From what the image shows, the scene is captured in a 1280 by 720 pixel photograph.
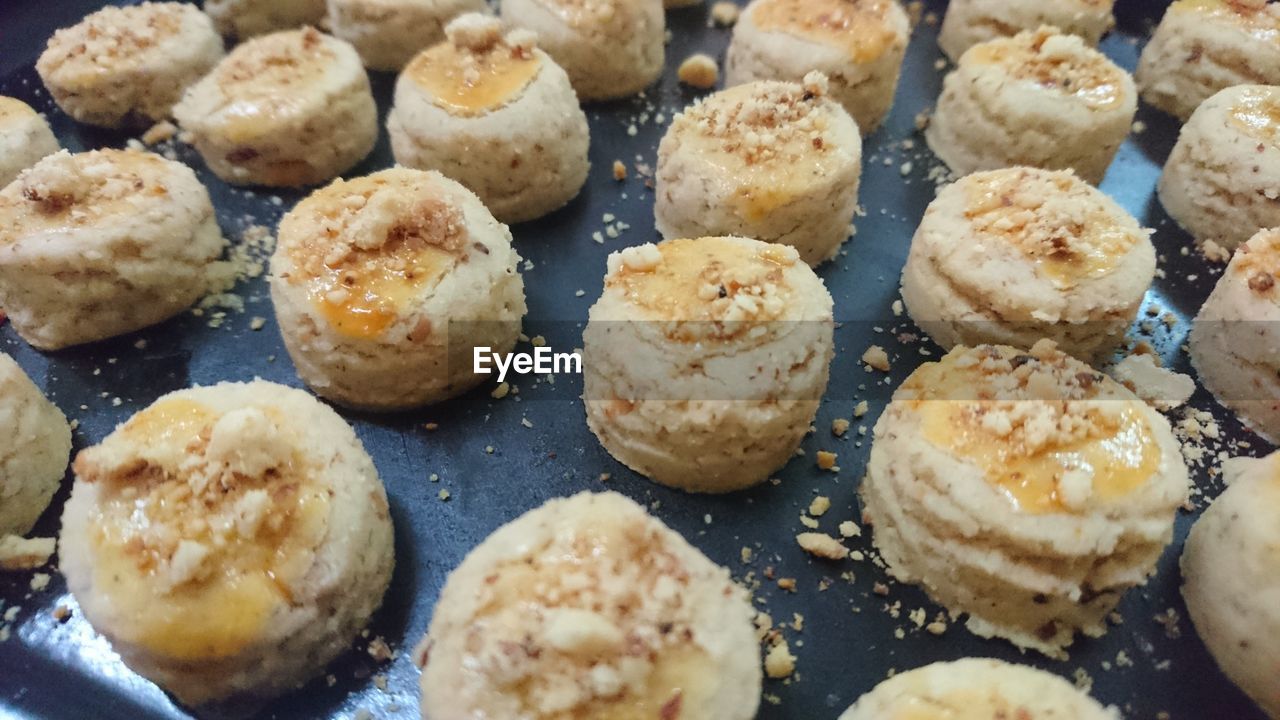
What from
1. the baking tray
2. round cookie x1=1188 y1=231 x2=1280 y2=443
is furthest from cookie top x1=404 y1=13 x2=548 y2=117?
round cookie x1=1188 y1=231 x2=1280 y2=443

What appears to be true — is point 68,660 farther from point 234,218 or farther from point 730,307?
point 730,307

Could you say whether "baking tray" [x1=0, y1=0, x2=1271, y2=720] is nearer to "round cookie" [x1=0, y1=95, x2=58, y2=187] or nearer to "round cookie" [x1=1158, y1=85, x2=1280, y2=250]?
"round cookie" [x1=1158, y1=85, x2=1280, y2=250]

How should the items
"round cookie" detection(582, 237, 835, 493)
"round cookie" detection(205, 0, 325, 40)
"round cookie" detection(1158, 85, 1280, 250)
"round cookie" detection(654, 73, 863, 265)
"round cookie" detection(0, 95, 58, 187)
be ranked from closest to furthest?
1. "round cookie" detection(582, 237, 835, 493)
2. "round cookie" detection(654, 73, 863, 265)
3. "round cookie" detection(1158, 85, 1280, 250)
4. "round cookie" detection(0, 95, 58, 187)
5. "round cookie" detection(205, 0, 325, 40)

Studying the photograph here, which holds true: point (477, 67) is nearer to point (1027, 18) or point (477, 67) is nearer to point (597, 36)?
point (597, 36)

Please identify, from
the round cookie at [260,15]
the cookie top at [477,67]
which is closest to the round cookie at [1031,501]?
the cookie top at [477,67]

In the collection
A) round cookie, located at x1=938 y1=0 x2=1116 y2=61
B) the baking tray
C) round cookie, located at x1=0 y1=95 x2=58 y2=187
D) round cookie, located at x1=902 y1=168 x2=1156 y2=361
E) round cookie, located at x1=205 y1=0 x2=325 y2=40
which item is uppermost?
round cookie, located at x1=938 y1=0 x2=1116 y2=61

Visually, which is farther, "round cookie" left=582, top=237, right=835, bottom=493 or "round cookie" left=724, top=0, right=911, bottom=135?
"round cookie" left=724, top=0, right=911, bottom=135
